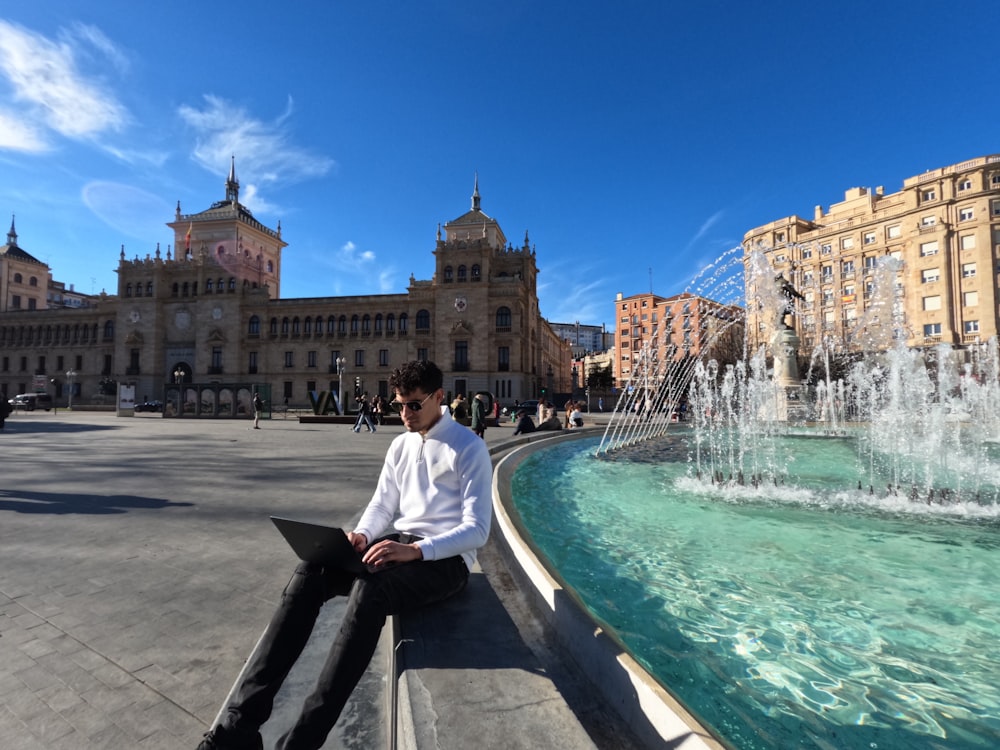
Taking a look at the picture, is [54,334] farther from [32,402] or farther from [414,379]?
[414,379]

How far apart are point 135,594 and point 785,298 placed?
22741 millimetres

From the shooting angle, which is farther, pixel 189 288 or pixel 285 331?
pixel 189 288

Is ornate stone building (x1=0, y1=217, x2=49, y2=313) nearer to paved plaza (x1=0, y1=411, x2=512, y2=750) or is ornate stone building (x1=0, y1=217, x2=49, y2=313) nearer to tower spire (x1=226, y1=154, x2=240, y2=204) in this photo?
tower spire (x1=226, y1=154, x2=240, y2=204)

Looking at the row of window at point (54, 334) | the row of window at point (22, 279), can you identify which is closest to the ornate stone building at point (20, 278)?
the row of window at point (22, 279)

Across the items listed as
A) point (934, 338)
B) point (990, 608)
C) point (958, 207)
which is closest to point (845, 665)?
point (990, 608)

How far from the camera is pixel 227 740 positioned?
→ 156cm

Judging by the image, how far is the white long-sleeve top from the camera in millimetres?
2201

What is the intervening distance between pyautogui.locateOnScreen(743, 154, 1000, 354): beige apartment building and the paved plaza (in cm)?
4001

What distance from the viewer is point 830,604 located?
Result: 3029 mm

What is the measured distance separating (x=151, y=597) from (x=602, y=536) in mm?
3458

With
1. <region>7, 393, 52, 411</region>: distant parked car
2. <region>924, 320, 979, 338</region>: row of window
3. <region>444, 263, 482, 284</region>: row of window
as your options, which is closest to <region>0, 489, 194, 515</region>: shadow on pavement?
<region>444, 263, 482, 284</region>: row of window

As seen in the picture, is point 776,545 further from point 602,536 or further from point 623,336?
point 623,336

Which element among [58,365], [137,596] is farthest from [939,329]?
[58,365]

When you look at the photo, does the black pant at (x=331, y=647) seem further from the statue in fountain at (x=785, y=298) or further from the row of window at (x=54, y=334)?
the row of window at (x=54, y=334)
